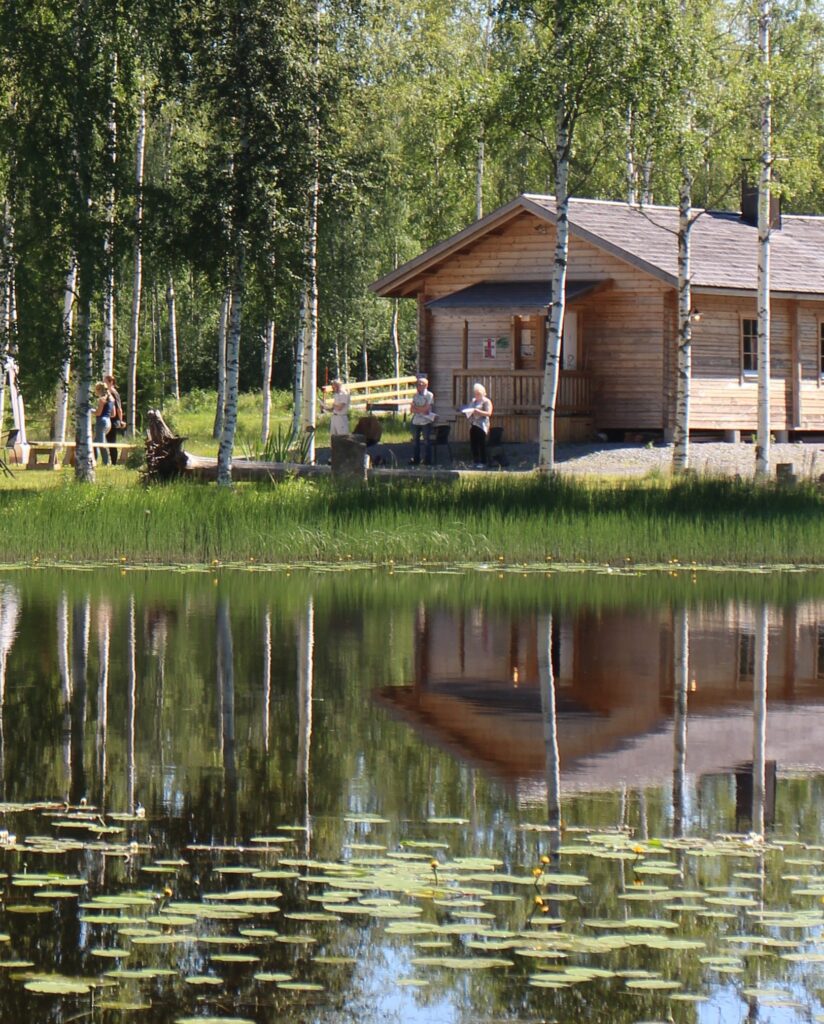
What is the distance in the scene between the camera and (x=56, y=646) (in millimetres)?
16188

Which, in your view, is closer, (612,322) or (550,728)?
(550,728)

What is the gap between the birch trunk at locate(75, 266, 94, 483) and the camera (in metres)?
28.6

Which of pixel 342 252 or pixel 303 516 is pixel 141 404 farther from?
pixel 303 516

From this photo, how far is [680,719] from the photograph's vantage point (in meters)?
13.1

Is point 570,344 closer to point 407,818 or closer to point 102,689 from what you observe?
point 102,689

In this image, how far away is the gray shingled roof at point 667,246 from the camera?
128 feet

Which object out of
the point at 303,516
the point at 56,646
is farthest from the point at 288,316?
the point at 56,646

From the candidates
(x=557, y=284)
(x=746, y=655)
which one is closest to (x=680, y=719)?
(x=746, y=655)

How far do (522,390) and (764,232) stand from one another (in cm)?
664

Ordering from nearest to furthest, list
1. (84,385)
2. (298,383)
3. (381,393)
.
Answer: (84,385)
(298,383)
(381,393)

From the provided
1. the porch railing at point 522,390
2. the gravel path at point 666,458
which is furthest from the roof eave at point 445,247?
the gravel path at point 666,458

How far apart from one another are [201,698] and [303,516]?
1093cm

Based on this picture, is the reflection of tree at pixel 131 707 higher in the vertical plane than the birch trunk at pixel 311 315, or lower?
lower

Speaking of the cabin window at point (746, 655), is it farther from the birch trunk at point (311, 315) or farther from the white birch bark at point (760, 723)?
the birch trunk at point (311, 315)
